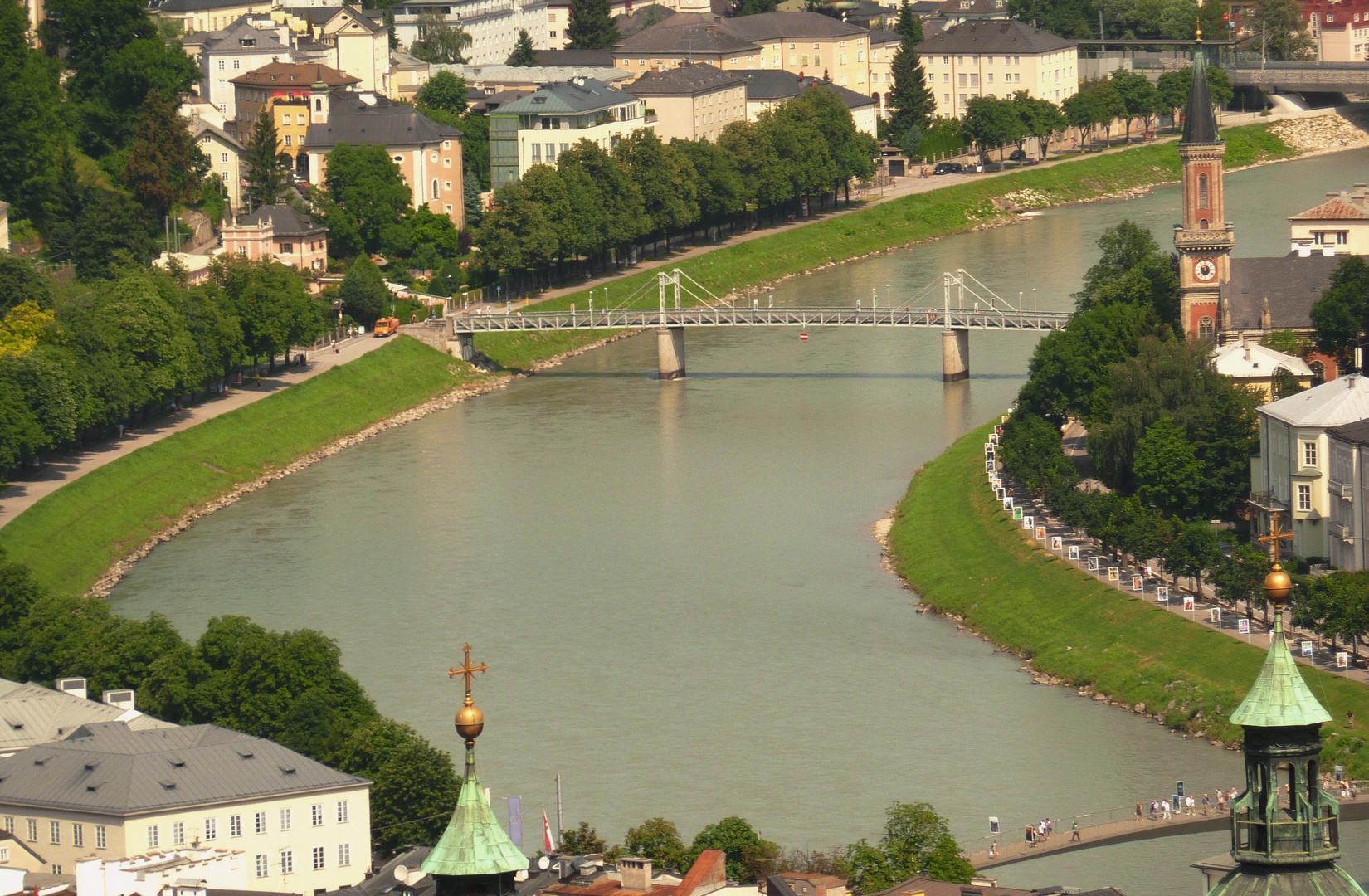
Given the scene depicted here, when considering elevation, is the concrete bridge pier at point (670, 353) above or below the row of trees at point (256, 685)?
above

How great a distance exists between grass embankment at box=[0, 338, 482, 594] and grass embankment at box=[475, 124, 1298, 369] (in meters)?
6.15

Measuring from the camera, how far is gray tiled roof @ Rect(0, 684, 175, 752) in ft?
152

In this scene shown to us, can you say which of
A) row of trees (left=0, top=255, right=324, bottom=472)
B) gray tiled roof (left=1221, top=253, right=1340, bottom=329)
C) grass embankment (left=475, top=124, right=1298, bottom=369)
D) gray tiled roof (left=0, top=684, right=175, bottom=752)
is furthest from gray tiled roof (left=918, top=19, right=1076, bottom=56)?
gray tiled roof (left=0, top=684, right=175, bottom=752)

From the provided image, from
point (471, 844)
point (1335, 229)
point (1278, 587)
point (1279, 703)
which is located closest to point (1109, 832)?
point (471, 844)

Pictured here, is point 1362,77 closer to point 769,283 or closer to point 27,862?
point 769,283

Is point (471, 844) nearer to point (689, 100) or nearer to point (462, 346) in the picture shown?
point (462, 346)

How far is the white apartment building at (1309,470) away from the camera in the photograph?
57031 mm

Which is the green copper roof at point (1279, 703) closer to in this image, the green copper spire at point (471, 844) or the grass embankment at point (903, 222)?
the green copper spire at point (471, 844)

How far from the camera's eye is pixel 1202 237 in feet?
237

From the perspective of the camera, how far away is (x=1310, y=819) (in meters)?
15.6

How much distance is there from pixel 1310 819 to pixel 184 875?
2680 cm

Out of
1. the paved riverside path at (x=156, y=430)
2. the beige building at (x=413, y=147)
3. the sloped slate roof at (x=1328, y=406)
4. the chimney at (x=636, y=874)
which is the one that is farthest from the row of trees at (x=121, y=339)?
the chimney at (x=636, y=874)

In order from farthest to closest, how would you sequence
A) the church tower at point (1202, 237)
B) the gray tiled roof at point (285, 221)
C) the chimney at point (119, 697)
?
the gray tiled roof at point (285, 221) < the church tower at point (1202, 237) < the chimney at point (119, 697)

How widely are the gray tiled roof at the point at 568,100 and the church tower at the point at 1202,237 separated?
39.6 m
